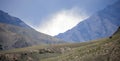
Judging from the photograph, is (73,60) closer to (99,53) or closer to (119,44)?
(99,53)

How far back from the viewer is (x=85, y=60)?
13225cm

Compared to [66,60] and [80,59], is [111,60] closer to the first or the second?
[80,59]

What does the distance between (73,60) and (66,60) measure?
10.5m

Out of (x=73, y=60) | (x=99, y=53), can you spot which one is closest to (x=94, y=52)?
(x=99, y=53)

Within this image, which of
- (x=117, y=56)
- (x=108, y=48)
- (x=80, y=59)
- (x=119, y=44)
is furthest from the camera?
(x=80, y=59)

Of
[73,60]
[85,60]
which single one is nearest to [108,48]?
[85,60]

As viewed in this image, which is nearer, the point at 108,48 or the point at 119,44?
the point at 119,44

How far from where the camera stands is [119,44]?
118812mm

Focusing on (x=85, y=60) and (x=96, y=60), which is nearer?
(x=96, y=60)

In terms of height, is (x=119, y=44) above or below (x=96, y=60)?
above

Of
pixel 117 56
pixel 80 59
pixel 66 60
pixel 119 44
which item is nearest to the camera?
pixel 117 56

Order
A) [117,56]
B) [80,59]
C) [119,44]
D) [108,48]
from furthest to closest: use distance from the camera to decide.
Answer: [80,59] → [108,48] → [119,44] → [117,56]

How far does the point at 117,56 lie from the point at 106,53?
12529 millimetres

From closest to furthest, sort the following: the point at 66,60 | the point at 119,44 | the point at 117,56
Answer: the point at 117,56 < the point at 119,44 < the point at 66,60
